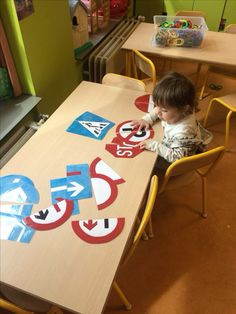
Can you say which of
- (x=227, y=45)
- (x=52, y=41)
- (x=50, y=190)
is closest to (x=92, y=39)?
(x=52, y=41)

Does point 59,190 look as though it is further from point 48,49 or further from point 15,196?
point 48,49

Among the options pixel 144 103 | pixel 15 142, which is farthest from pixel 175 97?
pixel 15 142

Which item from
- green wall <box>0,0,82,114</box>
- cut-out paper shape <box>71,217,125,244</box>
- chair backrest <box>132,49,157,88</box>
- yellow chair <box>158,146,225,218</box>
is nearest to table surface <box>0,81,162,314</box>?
cut-out paper shape <box>71,217,125,244</box>

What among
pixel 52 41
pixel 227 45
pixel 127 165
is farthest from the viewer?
pixel 227 45

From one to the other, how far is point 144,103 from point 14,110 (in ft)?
2.49

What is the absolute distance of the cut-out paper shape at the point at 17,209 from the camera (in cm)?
100

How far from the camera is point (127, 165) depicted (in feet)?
3.89

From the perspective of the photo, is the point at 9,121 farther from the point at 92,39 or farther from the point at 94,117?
the point at 92,39

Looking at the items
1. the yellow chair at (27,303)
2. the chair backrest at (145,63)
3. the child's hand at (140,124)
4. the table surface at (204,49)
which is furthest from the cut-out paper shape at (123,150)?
the table surface at (204,49)

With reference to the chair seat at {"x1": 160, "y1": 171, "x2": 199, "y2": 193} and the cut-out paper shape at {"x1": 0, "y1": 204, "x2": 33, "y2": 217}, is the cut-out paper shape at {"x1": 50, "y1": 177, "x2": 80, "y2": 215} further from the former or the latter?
the chair seat at {"x1": 160, "y1": 171, "x2": 199, "y2": 193}

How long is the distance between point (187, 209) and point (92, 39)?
5.41 ft

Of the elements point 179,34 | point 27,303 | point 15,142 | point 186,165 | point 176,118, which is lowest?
point 27,303

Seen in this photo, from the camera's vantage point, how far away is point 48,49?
1.68 metres

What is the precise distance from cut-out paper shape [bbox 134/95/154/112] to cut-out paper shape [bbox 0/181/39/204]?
75 centimetres
